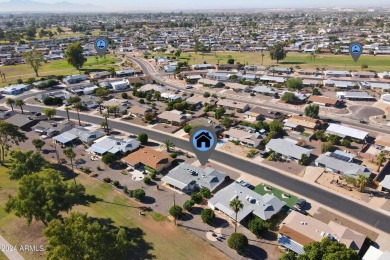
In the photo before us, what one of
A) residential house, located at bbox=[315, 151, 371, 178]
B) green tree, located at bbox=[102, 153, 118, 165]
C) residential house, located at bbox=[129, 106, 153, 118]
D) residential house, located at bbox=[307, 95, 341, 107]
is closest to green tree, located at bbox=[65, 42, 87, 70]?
residential house, located at bbox=[129, 106, 153, 118]

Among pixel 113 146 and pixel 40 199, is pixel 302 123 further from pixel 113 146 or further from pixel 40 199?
pixel 40 199

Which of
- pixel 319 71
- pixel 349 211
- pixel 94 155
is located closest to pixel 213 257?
pixel 349 211

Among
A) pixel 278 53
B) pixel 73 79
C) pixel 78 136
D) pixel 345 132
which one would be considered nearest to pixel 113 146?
pixel 78 136

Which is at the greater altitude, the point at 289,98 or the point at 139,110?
the point at 289,98

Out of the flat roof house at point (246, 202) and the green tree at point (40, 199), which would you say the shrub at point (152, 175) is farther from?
the green tree at point (40, 199)

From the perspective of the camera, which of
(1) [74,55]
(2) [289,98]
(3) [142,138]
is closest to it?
(3) [142,138]

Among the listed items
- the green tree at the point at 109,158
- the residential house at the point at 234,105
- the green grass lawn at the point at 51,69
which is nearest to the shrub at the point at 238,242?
the green tree at the point at 109,158
